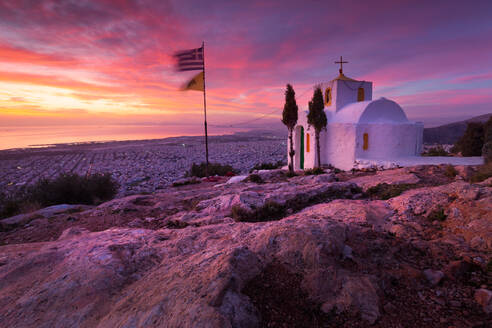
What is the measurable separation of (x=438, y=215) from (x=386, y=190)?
247cm

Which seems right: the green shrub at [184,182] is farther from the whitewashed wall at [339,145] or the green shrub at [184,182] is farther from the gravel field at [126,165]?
the whitewashed wall at [339,145]

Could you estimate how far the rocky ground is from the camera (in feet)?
7.08

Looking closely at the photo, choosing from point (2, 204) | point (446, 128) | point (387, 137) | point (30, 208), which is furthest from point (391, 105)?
point (446, 128)

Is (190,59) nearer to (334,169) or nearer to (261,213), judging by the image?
(334,169)

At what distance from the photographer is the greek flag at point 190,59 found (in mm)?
13742

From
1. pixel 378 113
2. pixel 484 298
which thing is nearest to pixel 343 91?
pixel 378 113

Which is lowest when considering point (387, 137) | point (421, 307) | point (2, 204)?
point (2, 204)

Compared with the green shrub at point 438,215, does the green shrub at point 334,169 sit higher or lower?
lower

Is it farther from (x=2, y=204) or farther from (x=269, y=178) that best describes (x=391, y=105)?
(x=2, y=204)

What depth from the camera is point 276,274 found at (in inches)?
105

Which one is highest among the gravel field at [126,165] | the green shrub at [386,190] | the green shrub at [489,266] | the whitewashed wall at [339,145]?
the whitewashed wall at [339,145]

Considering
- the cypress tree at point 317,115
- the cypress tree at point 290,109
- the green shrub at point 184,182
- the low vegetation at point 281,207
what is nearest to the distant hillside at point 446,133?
the cypress tree at point 317,115

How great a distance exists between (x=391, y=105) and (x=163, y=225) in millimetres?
16647

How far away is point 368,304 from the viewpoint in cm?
233
